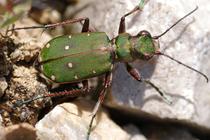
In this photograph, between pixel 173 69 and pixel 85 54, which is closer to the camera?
pixel 85 54

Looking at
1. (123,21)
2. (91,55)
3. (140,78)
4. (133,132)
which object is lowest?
(133,132)

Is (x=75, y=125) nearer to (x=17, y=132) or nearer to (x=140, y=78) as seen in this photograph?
(x=17, y=132)

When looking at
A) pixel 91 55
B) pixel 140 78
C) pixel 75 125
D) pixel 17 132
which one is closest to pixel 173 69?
pixel 140 78

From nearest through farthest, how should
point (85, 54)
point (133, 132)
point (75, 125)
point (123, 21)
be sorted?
point (75, 125) < point (85, 54) < point (123, 21) < point (133, 132)

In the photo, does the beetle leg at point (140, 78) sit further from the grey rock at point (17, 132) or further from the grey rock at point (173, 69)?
the grey rock at point (17, 132)

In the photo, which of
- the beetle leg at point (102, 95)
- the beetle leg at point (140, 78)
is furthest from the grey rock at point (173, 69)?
the beetle leg at point (102, 95)

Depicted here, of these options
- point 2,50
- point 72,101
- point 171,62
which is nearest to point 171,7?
point 171,62
